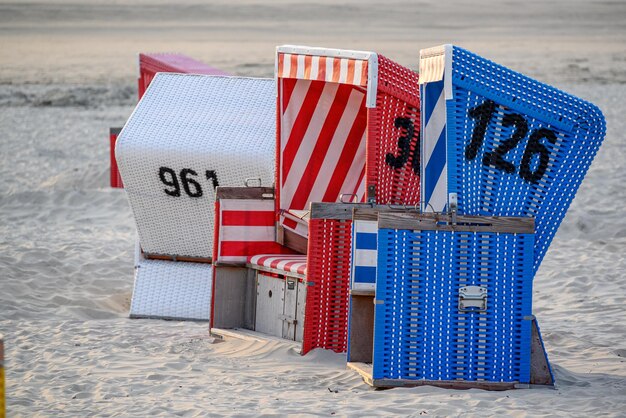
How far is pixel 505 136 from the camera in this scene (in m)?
5.96

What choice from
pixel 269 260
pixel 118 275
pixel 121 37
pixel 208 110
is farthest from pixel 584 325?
pixel 121 37

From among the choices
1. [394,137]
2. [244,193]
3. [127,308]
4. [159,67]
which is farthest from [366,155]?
[159,67]

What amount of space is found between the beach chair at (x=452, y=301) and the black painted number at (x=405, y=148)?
2.81ft

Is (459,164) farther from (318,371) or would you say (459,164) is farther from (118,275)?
(118,275)

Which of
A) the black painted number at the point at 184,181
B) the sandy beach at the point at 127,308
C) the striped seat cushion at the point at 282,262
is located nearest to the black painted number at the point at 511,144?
the sandy beach at the point at 127,308

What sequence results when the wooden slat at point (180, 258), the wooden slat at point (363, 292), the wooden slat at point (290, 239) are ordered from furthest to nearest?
1. the wooden slat at point (180, 258)
2. the wooden slat at point (290, 239)
3. the wooden slat at point (363, 292)

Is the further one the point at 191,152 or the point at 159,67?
the point at 159,67

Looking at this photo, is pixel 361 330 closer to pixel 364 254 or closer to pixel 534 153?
pixel 364 254

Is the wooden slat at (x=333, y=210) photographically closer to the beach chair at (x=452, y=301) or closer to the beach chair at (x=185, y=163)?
the beach chair at (x=452, y=301)

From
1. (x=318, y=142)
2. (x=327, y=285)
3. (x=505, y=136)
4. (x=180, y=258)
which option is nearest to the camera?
(x=505, y=136)

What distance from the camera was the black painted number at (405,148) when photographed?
6.78 metres

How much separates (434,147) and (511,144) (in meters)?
0.45

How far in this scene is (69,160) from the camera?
15.8 m

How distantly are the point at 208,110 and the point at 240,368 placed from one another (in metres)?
2.52
